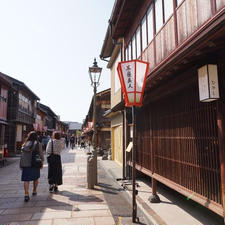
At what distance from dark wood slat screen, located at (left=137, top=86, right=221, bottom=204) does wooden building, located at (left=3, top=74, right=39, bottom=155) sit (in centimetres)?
1650

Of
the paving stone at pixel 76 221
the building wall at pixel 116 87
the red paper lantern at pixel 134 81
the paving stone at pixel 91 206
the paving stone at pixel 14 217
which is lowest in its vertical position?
the paving stone at pixel 91 206

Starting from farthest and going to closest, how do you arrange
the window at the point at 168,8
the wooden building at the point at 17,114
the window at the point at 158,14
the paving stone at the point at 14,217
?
the wooden building at the point at 17,114
the window at the point at 158,14
the window at the point at 168,8
the paving stone at the point at 14,217

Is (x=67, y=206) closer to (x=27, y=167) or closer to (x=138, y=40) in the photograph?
(x=27, y=167)

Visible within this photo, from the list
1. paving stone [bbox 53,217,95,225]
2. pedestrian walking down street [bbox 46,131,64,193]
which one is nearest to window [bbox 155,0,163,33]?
pedestrian walking down street [bbox 46,131,64,193]

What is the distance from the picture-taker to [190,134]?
175 inches

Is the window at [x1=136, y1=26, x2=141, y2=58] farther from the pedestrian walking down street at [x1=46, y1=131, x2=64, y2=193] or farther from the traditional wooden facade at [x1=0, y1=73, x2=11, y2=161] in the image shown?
the traditional wooden facade at [x1=0, y1=73, x2=11, y2=161]

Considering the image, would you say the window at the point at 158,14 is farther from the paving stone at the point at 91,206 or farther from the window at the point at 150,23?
the paving stone at the point at 91,206

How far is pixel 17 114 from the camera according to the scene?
71.6ft

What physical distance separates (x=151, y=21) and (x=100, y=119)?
1709 centimetres

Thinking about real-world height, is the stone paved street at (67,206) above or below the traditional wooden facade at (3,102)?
below

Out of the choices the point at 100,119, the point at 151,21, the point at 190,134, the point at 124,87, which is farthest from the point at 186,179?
the point at 100,119

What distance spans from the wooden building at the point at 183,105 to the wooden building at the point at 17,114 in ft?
52.2

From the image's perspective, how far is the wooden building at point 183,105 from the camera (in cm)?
354

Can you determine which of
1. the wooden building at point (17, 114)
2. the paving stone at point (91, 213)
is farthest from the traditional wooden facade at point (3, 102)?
the paving stone at point (91, 213)
